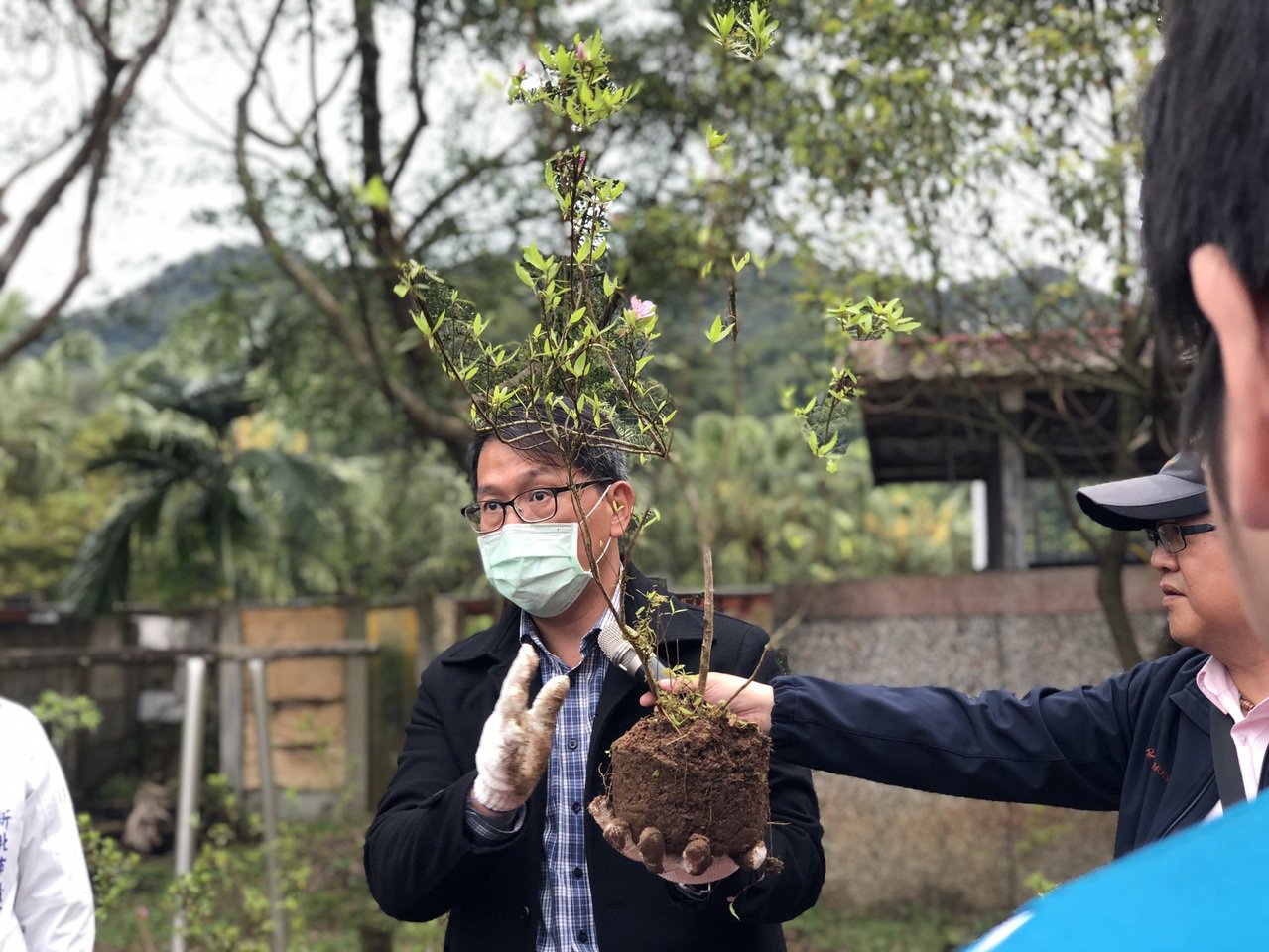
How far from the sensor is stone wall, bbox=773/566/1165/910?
725 cm

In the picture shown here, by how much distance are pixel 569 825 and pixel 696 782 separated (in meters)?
0.58

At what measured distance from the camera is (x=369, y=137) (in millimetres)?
8781

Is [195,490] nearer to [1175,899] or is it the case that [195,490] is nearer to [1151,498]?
[1151,498]

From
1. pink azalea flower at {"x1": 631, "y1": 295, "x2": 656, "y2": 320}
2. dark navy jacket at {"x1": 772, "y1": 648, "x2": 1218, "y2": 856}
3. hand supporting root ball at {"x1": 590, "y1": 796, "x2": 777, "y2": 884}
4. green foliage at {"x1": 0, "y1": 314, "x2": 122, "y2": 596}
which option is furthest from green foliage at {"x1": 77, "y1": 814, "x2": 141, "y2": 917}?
green foliage at {"x1": 0, "y1": 314, "x2": 122, "y2": 596}

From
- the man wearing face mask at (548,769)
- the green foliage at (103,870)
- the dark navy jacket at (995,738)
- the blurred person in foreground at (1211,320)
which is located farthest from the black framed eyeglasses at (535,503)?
the green foliage at (103,870)

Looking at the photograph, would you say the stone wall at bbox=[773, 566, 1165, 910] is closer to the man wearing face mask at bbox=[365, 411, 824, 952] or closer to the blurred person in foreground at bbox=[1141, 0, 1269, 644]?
the man wearing face mask at bbox=[365, 411, 824, 952]

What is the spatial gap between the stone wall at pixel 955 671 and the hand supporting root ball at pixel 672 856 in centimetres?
512

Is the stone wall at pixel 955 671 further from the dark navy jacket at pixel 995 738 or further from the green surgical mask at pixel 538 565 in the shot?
the dark navy jacket at pixel 995 738

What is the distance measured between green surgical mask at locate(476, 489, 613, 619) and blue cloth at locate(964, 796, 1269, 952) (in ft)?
6.34

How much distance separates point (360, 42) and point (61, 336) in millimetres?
5027

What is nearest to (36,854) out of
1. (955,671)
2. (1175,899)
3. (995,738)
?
(995,738)

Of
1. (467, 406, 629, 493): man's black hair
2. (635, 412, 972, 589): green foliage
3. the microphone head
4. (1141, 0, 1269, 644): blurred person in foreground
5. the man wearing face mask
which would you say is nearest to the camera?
(1141, 0, 1269, 644): blurred person in foreground

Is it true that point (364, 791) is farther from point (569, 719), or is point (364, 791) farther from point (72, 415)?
point (72, 415)

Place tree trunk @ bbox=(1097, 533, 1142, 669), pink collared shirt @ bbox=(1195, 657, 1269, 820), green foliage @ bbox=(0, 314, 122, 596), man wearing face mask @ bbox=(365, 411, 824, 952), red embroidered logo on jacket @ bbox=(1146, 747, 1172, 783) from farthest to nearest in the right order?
green foliage @ bbox=(0, 314, 122, 596), tree trunk @ bbox=(1097, 533, 1142, 669), man wearing face mask @ bbox=(365, 411, 824, 952), red embroidered logo on jacket @ bbox=(1146, 747, 1172, 783), pink collared shirt @ bbox=(1195, 657, 1269, 820)
